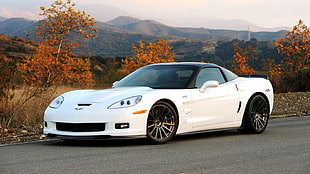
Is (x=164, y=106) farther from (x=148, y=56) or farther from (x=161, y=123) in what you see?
(x=148, y=56)

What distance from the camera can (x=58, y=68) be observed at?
2389 cm

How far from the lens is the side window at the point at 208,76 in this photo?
9.46 metres

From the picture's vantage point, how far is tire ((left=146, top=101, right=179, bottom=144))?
830 centimetres

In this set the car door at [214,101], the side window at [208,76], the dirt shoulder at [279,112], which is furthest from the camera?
the dirt shoulder at [279,112]

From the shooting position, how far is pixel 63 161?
22.2 feet

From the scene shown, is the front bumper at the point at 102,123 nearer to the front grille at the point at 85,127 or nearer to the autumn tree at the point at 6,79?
the front grille at the point at 85,127

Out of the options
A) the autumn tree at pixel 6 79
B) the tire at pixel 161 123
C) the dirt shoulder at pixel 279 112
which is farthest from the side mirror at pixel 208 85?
the autumn tree at pixel 6 79

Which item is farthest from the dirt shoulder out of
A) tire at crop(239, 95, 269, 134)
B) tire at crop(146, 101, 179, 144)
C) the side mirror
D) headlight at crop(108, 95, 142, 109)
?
tire at crop(239, 95, 269, 134)

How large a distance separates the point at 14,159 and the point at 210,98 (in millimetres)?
3864

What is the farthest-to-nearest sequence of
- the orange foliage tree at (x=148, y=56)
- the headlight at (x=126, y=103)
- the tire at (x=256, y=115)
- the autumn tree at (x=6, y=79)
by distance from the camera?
the orange foliage tree at (x=148, y=56) → the autumn tree at (x=6, y=79) → the tire at (x=256, y=115) → the headlight at (x=126, y=103)

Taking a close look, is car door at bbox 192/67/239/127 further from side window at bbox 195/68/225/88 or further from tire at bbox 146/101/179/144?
tire at bbox 146/101/179/144

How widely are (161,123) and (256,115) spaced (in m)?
2.77

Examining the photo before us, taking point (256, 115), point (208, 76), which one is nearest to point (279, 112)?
point (256, 115)

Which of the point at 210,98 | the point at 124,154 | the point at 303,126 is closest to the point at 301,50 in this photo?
the point at 303,126
